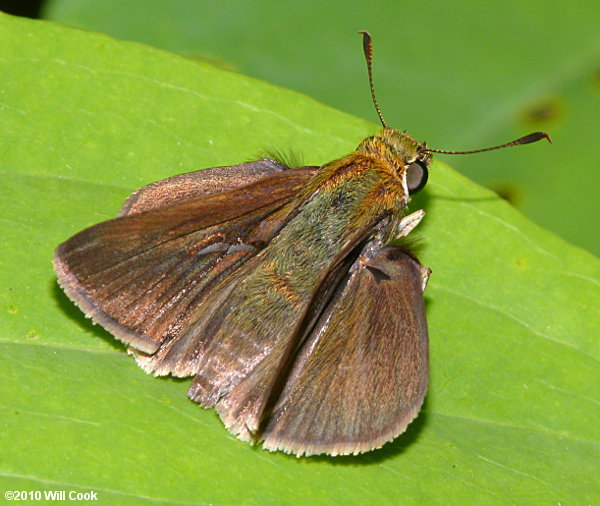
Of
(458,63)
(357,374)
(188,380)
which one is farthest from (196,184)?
(458,63)

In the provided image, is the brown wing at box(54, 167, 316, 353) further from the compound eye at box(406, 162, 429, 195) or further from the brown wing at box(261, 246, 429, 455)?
the compound eye at box(406, 162, 429, 195)

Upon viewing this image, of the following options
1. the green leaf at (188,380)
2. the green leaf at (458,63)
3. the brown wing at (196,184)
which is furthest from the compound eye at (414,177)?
the green leaf at (458,63)

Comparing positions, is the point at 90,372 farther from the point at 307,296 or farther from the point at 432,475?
the point at 432,475

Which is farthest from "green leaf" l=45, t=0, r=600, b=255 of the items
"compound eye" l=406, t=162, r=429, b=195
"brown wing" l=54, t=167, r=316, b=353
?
"brown wing" l=54, t=167, r=316, b=353

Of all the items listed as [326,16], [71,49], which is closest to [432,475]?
[71,49]

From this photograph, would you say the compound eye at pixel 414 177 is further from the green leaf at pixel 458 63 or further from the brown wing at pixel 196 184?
the green leaf at pixel 458 63

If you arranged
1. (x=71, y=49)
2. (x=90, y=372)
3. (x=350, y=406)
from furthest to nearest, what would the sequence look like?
(x=71, y=49)
(x=90, y=372)
(x=350, y=406)
